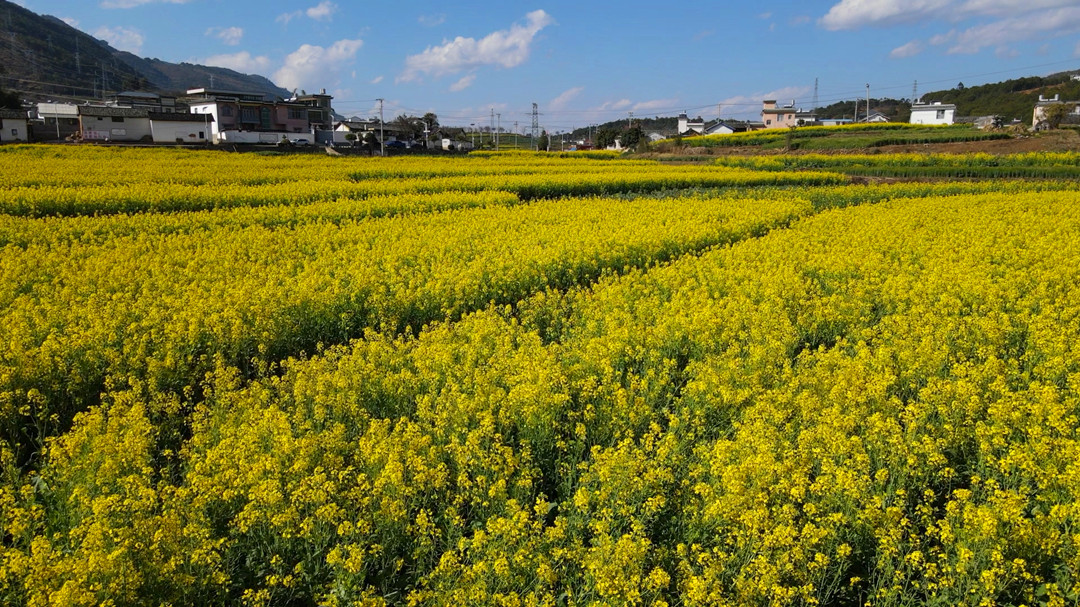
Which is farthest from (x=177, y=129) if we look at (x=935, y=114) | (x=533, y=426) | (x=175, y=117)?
(x=935, y=114)

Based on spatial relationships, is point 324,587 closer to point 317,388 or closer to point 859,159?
point 317,388

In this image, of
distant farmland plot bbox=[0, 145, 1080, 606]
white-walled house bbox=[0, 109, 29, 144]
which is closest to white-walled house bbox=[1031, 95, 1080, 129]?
distant farmland plot bbox=[0, 145, 1080, 606]

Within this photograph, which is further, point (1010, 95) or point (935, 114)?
point (1010, 95)

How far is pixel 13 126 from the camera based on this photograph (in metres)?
52.3

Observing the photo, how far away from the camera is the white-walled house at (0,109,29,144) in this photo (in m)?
51.4

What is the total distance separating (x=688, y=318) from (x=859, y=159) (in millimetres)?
42235

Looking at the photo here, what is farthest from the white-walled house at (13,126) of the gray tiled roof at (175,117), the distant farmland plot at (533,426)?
the distant farmland plot at (533,426)

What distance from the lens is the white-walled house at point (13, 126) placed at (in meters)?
51.4

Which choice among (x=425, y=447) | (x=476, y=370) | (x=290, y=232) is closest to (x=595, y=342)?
(x=476, y=370)

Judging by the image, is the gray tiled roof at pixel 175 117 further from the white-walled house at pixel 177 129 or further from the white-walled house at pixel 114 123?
the white-walled house at pixel 114 123

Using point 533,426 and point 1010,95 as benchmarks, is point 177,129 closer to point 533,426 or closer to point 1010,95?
point 533,426

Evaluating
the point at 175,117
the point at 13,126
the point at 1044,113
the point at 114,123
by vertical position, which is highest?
the point at 1044,113

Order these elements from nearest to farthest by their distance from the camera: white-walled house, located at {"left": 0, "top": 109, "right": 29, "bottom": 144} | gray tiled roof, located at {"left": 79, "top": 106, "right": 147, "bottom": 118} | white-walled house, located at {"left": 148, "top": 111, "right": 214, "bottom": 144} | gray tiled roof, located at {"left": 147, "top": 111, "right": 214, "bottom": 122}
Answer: white-walled house, located at {"left": 0, "top": 109, "right": 29, "bottom": 144} < gray tiled roof, located at {"left": 79, "top": 106, "right": 147, "bottom": 118} < white-walled house, located at {"left": 148, "top": 111, "right": 214, "bottom": 144} < gray tiled roof, located at {"left": 147, "top": 111, "right": 214, "bottom": 122}

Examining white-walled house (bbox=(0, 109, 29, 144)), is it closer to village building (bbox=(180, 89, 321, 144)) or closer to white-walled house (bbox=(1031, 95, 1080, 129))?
village building (bbox=(180, 89, 321, 144))
